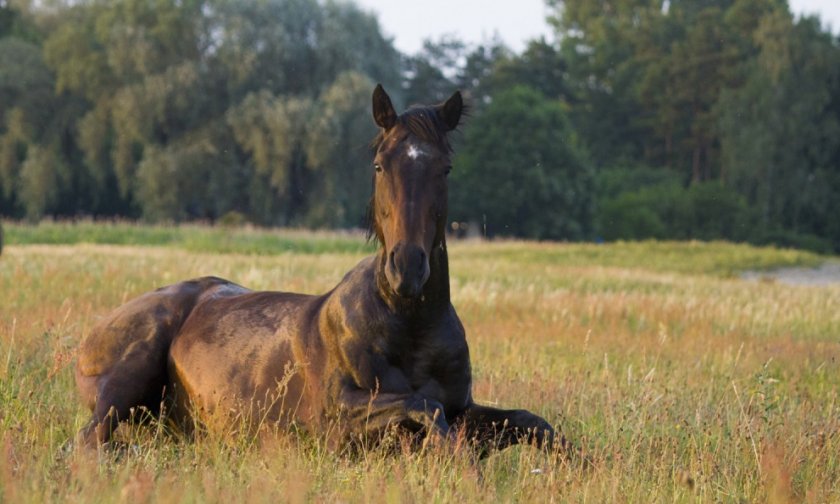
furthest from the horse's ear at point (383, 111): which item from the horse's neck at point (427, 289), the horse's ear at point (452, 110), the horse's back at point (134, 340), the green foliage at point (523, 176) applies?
the green foliage at point (523, 176)

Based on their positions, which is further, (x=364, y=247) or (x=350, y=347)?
(x=364, y=247)

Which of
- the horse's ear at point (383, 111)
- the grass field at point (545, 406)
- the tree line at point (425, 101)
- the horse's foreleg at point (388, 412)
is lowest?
the grass field at point (545, 406)

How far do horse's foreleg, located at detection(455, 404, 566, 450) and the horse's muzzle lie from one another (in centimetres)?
97

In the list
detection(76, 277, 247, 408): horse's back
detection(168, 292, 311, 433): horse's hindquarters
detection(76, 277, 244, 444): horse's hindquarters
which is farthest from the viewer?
detection(76, 277, 247, 408): horse's back

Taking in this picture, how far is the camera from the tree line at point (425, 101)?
46.0 metres

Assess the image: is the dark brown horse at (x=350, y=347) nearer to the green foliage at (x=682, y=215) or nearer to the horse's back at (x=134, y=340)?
the horse's back at (x=134, y=340)

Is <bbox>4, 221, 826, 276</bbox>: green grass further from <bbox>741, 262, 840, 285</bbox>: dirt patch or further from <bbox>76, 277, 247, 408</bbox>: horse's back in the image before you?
<bbox>76, 277, 247, 408</bbox>: horse's back

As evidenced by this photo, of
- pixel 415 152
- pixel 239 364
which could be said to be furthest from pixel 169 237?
pixel 415 152

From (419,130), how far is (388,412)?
4.36ft

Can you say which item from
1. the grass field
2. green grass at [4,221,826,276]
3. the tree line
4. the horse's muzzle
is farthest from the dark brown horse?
the tree line

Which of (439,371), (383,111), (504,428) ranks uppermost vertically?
(383,111)

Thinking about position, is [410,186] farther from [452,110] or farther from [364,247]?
→ [364,247]

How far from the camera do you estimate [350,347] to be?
490 cm

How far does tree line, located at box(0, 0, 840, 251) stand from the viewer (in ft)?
151
